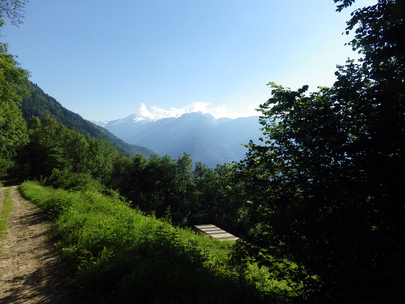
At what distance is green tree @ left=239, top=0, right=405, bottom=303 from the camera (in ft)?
11.7

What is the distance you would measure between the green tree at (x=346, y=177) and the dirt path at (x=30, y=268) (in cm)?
498

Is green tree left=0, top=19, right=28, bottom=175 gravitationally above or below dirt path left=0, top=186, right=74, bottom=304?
above

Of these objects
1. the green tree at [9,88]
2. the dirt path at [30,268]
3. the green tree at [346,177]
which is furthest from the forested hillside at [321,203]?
the green tree at [9,88]

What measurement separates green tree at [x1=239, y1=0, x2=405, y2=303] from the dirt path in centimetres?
498

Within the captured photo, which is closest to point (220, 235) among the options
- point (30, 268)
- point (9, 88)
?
point (30, 268)

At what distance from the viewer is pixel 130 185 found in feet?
158

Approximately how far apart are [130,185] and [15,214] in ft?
122

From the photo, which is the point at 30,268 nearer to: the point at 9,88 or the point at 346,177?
the point at 346,177

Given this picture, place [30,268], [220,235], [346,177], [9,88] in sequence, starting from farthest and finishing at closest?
[220,235] → [9,88] → [30,268] → [346,177]

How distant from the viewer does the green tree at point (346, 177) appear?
358 cm

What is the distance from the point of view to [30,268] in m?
6.00

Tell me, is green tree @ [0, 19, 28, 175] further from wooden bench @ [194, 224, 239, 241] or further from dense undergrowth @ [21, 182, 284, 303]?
wooden bench @ [194, 224, 239, 241]

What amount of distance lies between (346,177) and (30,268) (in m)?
8.57

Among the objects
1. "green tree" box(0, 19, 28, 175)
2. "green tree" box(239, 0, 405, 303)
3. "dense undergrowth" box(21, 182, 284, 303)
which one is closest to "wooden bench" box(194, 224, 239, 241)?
"dense undergrowth" box(21, 182, 284, 303)
